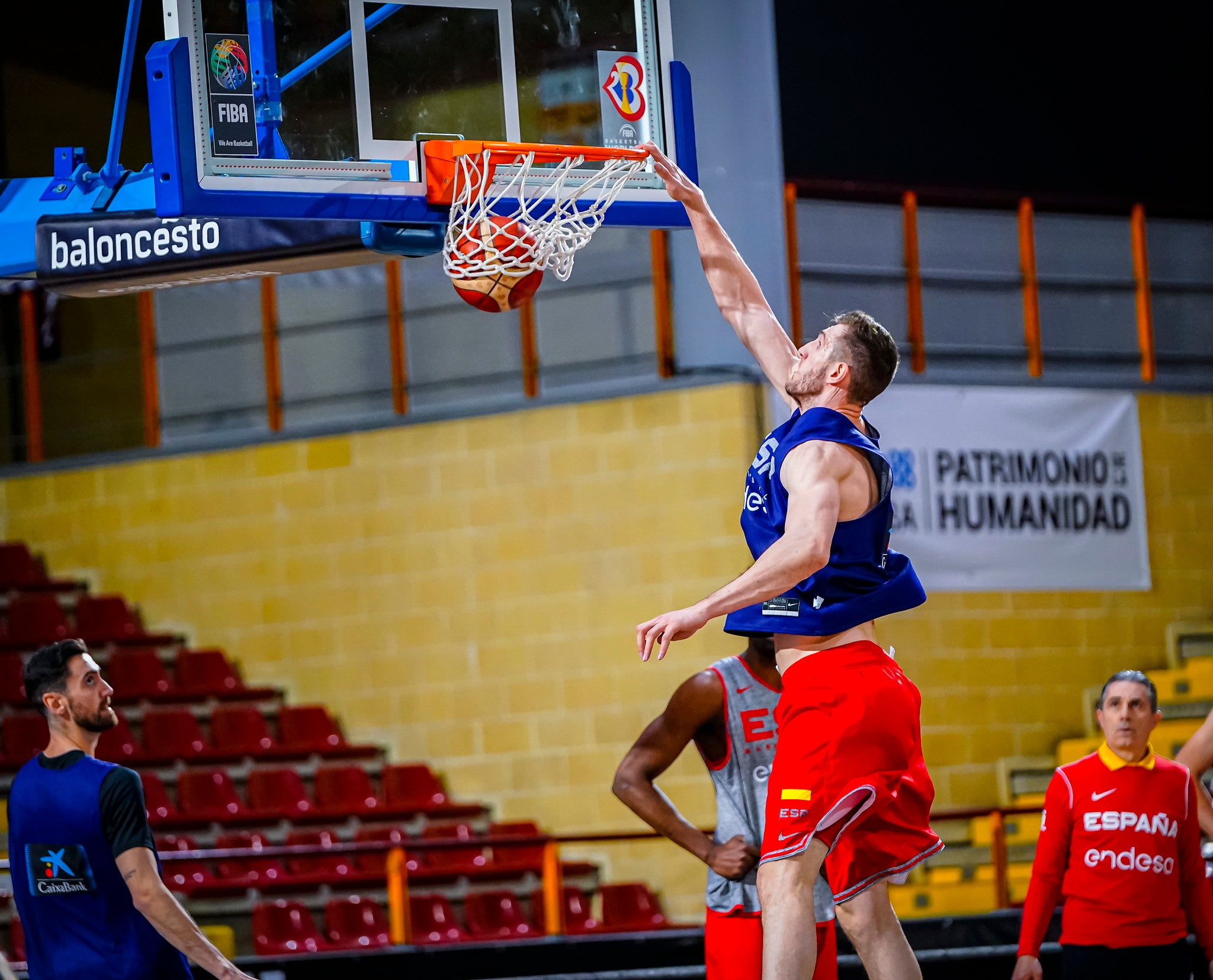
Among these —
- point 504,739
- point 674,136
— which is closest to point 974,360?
point 504,739

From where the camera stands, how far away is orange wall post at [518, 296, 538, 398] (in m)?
11.1

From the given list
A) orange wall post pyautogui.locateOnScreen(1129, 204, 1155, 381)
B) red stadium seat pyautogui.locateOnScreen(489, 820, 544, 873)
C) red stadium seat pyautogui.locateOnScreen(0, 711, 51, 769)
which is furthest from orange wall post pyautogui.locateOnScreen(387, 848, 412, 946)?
orange wall post pyautogui.locateOnScreen(1129, 204, 1155, 381)

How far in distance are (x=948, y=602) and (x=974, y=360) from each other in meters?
1.62

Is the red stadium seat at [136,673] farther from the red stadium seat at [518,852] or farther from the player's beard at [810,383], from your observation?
the player's beard at [810,383]

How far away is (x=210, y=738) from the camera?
11.1 metres

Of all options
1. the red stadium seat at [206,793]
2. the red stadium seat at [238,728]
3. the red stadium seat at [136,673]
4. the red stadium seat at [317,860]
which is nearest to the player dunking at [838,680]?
the red stadium seat at [317,860]

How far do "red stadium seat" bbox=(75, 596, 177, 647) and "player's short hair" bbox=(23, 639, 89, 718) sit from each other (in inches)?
257

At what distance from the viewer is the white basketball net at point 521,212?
5.16m

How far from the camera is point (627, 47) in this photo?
5641 millimetres

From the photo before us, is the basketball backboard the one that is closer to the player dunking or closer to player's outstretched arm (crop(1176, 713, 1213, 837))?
the player dunking

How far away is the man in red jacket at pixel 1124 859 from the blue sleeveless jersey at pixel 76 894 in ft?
9.54

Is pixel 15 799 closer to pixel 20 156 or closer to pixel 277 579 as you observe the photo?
pixel 277 579

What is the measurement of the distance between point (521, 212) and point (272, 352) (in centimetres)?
691

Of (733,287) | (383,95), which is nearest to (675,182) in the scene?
(733,287)
